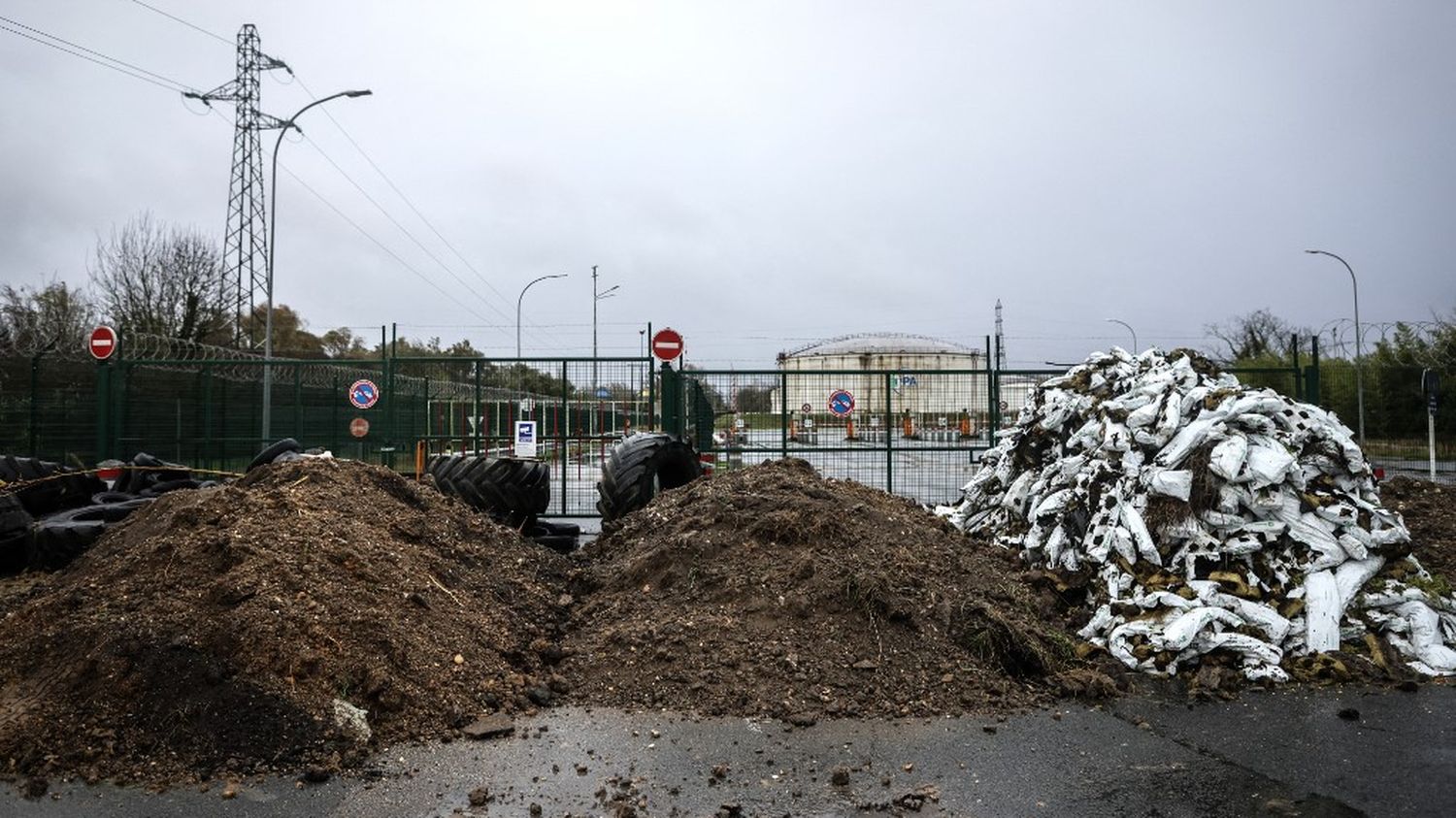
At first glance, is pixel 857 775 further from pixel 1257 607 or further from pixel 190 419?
pixel 190 419

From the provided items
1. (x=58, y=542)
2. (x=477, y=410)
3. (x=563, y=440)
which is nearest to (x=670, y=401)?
(x=563, y=440)

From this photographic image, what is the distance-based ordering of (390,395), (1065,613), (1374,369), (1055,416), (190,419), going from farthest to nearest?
(1374,369)
(190,419)
(390,395)
(1055,416)
(1065,613)

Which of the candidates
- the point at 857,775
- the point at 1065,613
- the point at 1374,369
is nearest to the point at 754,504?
the point at 1065,613

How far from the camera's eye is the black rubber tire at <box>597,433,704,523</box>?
9.72m

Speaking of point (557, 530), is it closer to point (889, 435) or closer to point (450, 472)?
point (450, 472)

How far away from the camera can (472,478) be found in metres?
9.50

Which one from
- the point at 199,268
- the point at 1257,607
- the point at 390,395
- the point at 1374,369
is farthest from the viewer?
the point at 199,268

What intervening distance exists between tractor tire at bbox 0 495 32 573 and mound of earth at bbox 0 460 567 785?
234cm

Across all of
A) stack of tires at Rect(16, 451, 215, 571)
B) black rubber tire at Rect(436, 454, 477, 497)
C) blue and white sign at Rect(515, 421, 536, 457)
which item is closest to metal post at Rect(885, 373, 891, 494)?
blue and white sign at Rect(515, 421, 536, 457)

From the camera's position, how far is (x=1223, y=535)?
6555 millimetres

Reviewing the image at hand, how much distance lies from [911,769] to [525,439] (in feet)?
27.4

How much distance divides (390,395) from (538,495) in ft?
14.4

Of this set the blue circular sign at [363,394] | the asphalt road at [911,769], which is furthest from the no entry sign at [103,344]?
the asphalt road at [911,769]

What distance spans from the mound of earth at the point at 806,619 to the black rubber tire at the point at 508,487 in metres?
2.46
